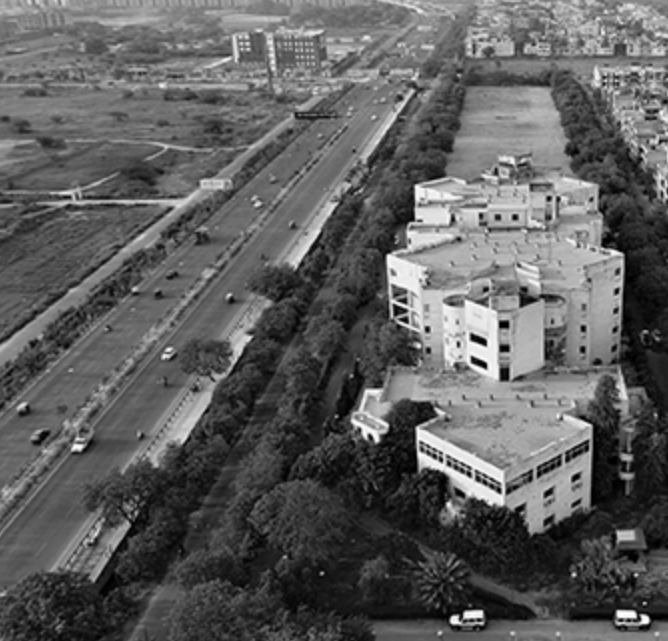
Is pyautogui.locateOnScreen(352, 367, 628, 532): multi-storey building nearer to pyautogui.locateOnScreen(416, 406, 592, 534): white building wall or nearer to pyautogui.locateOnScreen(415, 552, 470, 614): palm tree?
pyautogui.locateOnScreen(416, 406, 592, 534): white building wall

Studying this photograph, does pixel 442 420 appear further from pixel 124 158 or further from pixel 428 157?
pixel 124 158

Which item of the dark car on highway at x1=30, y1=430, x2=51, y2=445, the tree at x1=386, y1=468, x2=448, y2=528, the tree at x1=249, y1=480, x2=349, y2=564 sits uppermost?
the tree at x1=249, y1=480, x2=349, y2=564

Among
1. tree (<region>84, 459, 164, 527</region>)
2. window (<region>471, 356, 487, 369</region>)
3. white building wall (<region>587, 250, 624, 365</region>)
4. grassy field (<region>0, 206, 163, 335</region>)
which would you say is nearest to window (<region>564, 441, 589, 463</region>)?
window (<region>471, 356, 487, 369</region>)

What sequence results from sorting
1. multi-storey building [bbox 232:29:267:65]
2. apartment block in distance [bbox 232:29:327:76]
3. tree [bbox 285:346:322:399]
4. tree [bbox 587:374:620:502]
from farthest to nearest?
1. multi-storey building [bbox 232:29:267:65]
2. apartment block in distance [bbox 232:29:327:76]
3. tree [bbox 285:346:322:399]
4. tree [bbox 587:374:620:502]

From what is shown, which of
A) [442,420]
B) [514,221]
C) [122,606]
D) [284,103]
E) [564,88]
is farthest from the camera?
[284,103]

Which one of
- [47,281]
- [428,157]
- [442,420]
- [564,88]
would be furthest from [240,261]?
[564,88]
